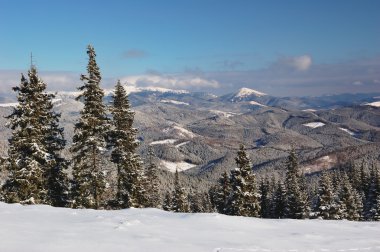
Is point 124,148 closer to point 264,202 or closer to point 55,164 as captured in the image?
point 55,164

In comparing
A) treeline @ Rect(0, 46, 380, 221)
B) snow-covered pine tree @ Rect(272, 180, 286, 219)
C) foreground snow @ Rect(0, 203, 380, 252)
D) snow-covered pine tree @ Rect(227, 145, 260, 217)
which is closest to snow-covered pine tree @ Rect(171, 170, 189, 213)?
snow-covered pine tree @ Rect(272, 180, 286, 219)

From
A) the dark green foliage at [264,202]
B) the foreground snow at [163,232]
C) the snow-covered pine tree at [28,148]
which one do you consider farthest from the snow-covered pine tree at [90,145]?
the dark green foliage at [264,202]

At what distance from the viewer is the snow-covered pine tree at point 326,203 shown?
5831 centimetres

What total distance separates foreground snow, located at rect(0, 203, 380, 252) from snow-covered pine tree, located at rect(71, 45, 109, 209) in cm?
1495

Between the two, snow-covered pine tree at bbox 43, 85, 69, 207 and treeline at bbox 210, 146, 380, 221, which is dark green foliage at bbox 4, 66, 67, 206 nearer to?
snow-covered pine tree at bbox 43, 85, 69, 207

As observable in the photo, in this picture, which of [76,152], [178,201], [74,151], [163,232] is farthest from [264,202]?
[163,232]

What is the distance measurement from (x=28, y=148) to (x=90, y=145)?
199 inches

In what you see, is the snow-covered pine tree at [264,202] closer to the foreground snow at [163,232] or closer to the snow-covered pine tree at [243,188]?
the snow-covered pine tree at [243,188]

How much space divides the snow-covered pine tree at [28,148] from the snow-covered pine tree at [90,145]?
2.79m

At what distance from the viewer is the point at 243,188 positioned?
46.0 metres

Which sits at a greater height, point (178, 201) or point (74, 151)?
point (74, 151)

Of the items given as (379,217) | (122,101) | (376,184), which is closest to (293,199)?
(379,217)

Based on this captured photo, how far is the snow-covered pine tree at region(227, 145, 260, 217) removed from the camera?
45.6 m

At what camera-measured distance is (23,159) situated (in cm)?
3334
